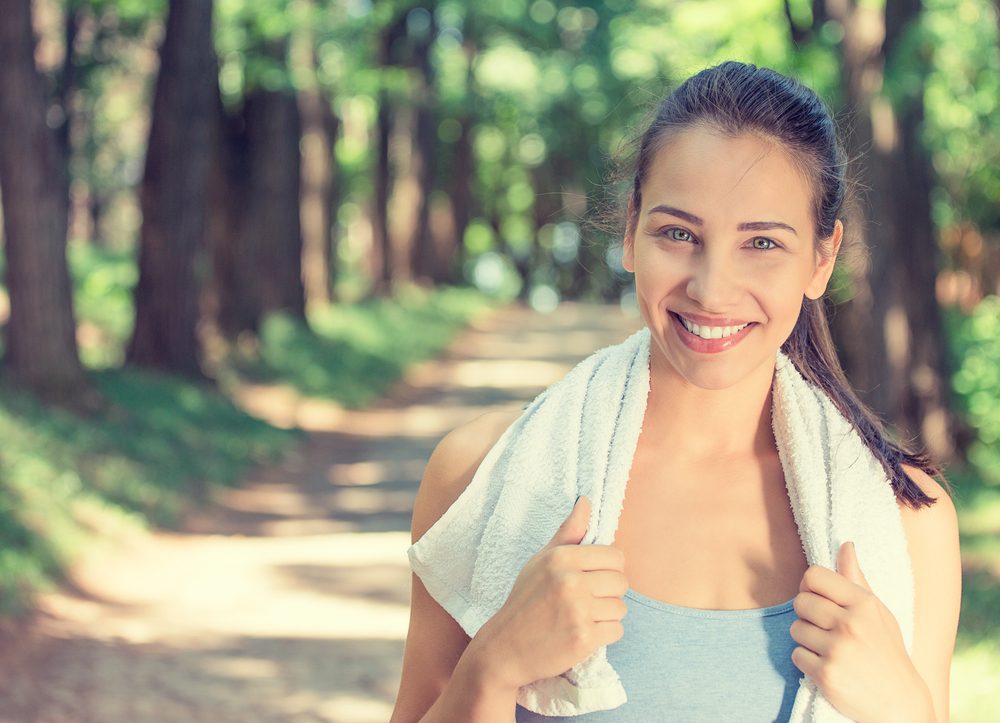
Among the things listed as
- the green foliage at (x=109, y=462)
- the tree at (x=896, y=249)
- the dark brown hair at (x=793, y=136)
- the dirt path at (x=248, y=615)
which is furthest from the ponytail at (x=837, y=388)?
the tree at (x=896, y=249)

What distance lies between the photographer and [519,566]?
229 cm

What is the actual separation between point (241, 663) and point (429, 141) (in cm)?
2986

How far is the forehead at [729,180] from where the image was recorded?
7.36 ft

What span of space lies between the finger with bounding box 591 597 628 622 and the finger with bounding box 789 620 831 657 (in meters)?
0.25

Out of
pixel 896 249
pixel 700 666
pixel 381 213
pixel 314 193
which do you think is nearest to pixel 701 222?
pixel 700 666

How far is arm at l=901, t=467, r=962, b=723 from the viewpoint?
225cm

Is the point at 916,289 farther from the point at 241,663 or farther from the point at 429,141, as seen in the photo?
the point at 429,141

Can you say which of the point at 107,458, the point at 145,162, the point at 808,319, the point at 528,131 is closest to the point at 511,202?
the point at 528,131

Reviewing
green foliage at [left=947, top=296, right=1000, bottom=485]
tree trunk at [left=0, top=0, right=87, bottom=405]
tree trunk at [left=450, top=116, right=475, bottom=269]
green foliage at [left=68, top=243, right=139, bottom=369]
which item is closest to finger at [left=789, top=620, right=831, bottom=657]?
green foliage at [left=947, top=296, right=1000, bottom=485]

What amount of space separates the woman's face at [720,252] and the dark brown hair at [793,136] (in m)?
0.03

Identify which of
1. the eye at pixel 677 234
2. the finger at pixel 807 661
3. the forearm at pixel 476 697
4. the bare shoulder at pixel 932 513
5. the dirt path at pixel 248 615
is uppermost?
the eye at pixel 677 234

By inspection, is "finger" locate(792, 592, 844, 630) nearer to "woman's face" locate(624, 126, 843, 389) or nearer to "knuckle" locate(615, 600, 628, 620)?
"knuckle" locate(615, 600, 628, 620)

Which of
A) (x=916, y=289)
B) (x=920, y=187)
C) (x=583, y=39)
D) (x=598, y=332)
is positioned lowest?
(x=598, y=332)

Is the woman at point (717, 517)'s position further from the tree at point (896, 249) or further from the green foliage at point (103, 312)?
the green foliage at point (103, 312)
